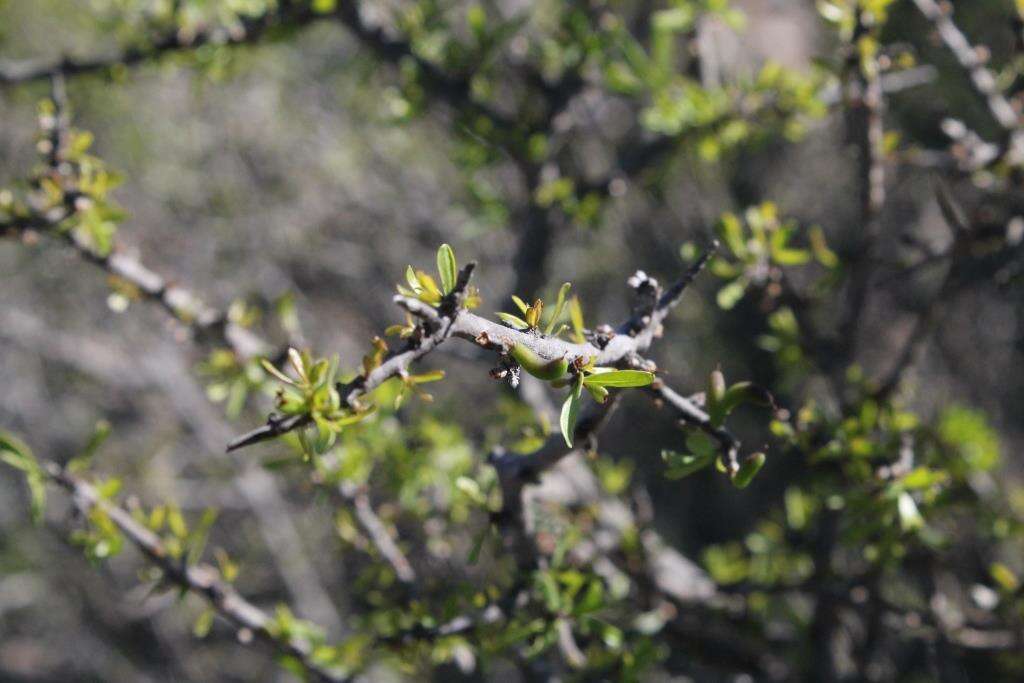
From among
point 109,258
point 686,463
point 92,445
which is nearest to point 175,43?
point 109,258

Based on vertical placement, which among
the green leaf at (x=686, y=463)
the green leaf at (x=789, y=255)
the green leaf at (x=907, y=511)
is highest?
the green leaf at (x=686, y=463)

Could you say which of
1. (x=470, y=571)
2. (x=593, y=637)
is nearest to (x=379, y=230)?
(x=470, y=571)

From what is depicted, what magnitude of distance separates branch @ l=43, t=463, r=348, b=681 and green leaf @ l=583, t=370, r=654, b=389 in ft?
2.89

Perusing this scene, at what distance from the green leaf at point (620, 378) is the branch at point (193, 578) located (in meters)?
0.88

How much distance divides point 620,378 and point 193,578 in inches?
36.6

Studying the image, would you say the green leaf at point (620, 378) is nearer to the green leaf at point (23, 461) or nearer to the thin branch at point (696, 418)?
the thin branch at point (696, 418)

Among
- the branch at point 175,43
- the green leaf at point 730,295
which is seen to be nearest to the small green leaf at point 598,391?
the green leaf at point 730,295

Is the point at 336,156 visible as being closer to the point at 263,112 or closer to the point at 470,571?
the point at 263,112

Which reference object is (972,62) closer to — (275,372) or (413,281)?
(413,281)

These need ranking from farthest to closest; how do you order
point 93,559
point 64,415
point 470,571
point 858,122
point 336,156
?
1. point 64,415
2. point 336,156
3. point 470,571
4. point 858,122
5. point 93,559

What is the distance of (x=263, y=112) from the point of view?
4.77 meters

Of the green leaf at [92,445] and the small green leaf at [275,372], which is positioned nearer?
the small green leaf at [275,372]

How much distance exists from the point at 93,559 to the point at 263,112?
3923mm

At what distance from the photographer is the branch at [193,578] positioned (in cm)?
131
